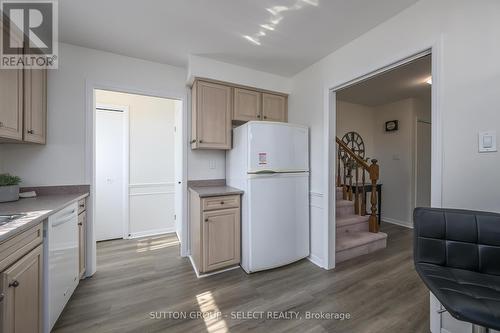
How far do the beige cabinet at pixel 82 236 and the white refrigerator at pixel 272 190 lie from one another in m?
1.57

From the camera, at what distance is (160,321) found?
1557mm

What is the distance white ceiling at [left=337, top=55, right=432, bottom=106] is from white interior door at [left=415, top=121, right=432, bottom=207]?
2.24 feet

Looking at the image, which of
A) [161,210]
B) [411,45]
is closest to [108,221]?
[161,210]

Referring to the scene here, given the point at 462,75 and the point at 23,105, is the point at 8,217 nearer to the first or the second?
the point at 23,105

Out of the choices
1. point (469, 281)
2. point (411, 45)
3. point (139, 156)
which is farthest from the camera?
point (139, 156)

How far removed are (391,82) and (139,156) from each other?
4.13 m

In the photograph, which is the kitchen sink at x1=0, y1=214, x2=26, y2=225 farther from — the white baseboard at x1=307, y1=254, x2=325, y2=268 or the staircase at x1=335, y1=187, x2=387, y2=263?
the staircase at x1=335, y1=187, x2=387, y2=263

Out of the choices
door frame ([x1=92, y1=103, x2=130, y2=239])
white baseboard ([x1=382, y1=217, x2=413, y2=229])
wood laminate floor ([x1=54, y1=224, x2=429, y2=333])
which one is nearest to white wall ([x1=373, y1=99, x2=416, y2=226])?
white baseboard ([x1=382, y1=217, x2=413, y2=229])

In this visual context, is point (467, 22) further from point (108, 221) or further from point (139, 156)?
point (108, 221)

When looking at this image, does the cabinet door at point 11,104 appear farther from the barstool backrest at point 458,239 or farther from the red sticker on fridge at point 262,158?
the barstool backrest at point 458,239

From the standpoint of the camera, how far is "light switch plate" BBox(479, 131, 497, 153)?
118cm

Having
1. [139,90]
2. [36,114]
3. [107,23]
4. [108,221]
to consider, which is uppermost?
[107,23]

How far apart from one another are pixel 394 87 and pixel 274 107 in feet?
6.95

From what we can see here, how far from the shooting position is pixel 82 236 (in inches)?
78.9
